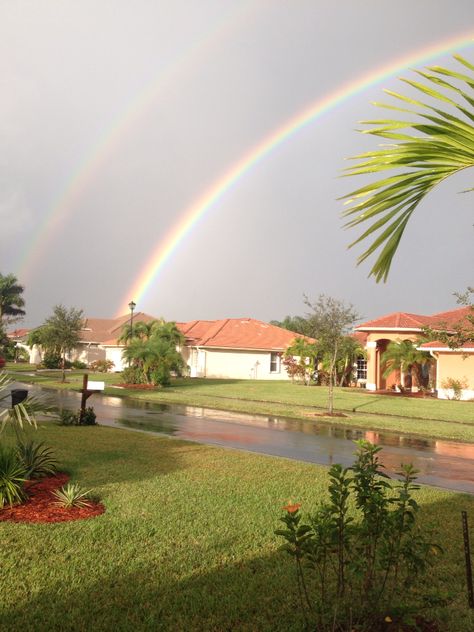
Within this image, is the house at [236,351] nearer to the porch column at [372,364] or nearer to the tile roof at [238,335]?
the tile roof at [238,335]

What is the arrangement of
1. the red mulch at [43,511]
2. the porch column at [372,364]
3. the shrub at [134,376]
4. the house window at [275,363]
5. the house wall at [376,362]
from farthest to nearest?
the house window at [275,363] → the porch column at [372,364] → the house wall at [376,362] → the shrub at [134,376] → the red mulch at [43,511]

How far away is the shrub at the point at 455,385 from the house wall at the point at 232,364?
778 inches

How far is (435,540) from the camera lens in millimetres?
6523

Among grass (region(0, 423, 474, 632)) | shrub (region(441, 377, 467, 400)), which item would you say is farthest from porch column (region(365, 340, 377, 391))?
grass (region(0, 423, 474, 632))

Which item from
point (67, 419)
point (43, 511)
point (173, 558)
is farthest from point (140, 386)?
point (173, 558)

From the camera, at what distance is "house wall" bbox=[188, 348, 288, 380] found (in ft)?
158

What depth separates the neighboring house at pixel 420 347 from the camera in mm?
30781

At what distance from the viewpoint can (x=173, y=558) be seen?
571cm

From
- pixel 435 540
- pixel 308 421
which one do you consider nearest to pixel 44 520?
pixel 435 540

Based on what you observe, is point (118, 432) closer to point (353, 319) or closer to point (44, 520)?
point (44, 520)

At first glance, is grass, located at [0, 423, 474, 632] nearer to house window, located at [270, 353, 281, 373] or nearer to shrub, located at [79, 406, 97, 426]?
shrub, located at [79, 406, 97, 426]

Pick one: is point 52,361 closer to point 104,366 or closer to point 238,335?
point 104,366

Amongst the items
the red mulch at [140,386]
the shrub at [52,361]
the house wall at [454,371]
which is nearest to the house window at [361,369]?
the house wall at [454,371]

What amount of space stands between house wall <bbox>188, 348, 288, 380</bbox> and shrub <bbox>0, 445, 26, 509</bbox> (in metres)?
40.1
